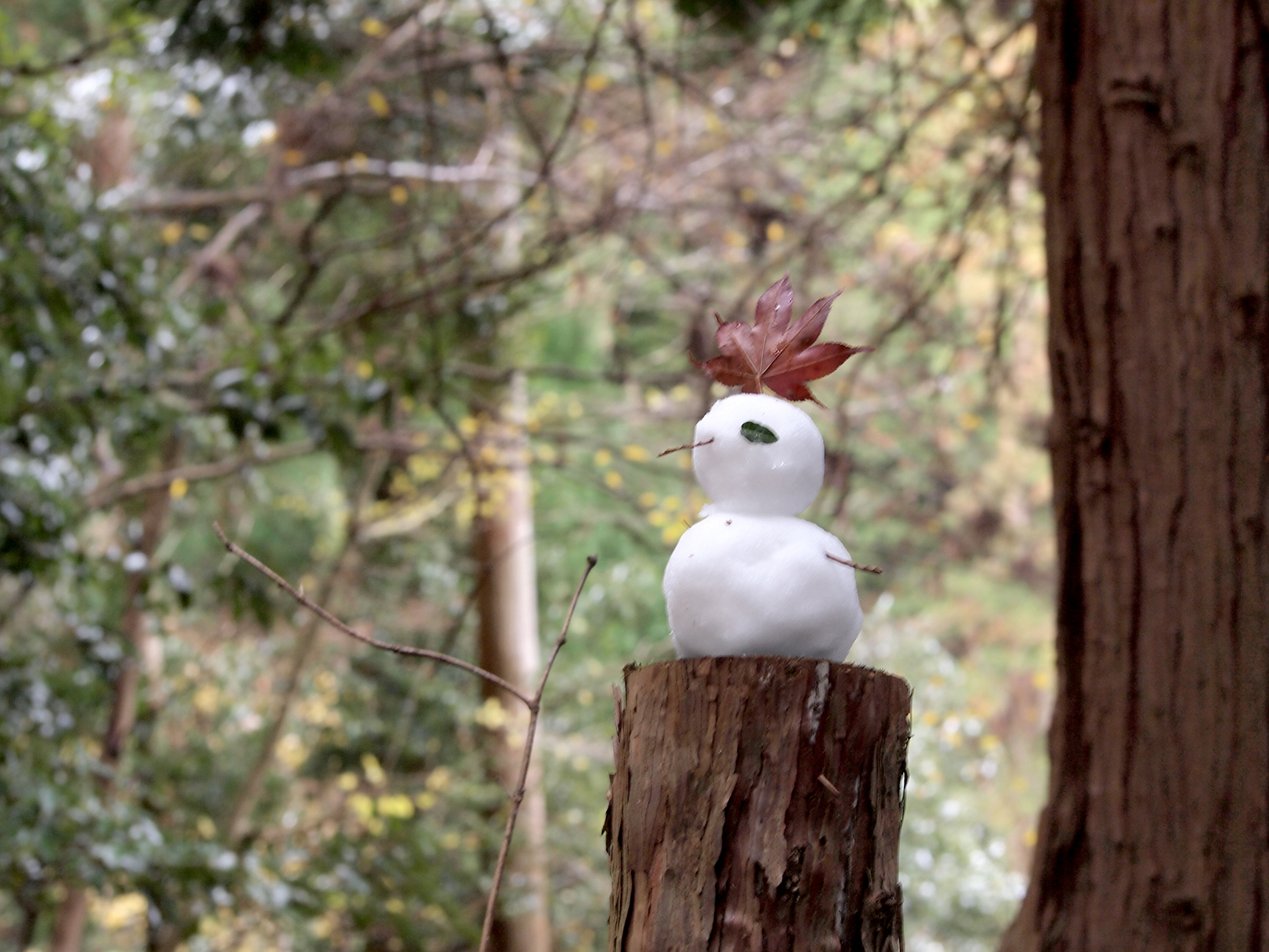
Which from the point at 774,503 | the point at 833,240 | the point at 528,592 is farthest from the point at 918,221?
the point at 774,503

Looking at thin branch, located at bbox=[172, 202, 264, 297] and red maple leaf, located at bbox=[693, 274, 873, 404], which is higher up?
thin branch, located at bbox=[172, 202, 264, 297]

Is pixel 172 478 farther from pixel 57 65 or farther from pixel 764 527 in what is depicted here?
pixel 764 527

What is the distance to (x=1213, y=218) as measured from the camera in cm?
165

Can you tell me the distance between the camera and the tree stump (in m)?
0.97

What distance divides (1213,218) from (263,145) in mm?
4630

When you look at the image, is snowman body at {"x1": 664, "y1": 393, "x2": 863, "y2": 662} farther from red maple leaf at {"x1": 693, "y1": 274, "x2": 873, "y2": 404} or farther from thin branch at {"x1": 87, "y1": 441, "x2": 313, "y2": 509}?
thin branch at {"x1": 87, "y1": 441, "x2": 313, "y2": 509}

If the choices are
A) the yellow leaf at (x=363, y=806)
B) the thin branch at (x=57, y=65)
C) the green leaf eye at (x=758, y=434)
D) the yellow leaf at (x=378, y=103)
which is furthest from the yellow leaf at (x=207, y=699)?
the green leaf eye at (x=758, y=434)

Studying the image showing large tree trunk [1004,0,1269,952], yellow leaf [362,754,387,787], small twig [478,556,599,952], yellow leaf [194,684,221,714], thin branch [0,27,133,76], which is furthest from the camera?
yellow leaf [194,684,221,714]

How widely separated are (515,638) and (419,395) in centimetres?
213

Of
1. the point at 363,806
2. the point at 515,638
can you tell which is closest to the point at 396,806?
the point at 363,806

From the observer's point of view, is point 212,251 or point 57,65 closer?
point 57,65

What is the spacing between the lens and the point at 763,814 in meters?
0.98

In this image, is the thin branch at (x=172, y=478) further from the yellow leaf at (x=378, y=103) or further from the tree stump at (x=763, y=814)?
the tree stump at (x=763, y=814)

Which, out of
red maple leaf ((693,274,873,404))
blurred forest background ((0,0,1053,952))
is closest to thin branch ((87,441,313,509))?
blurred forest background ((0,0,1053,952))
